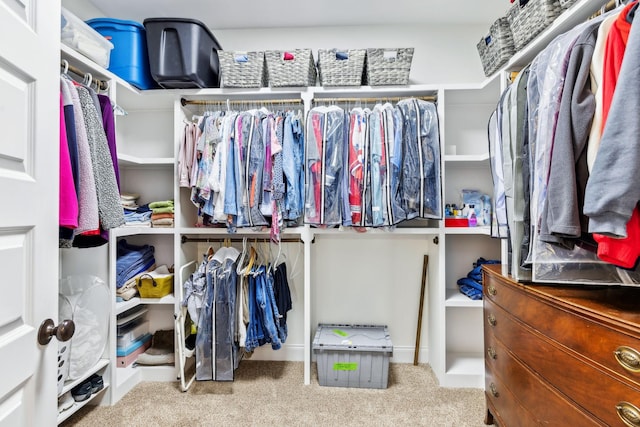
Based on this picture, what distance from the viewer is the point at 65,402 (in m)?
1.55

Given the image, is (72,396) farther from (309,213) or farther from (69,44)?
(69,44)

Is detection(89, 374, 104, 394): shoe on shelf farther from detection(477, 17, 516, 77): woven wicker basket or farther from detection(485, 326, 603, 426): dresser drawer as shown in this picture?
detection(477, 17, 516, 77): woven wicker basket

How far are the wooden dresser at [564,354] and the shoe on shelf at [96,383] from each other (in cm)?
211

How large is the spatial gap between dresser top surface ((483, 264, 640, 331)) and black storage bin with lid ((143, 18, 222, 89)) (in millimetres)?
2188

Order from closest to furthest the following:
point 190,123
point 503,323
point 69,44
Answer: point 503,323
point 69,44
point 190,123

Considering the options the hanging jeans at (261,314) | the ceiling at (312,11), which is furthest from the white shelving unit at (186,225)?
the ceiling at (312,11)

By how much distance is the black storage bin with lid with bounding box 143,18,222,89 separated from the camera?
75.7 inches

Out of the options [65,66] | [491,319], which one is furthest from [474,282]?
[65,66]

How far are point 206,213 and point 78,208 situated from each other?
0.80m

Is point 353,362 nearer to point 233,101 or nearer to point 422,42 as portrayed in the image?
point 233,101

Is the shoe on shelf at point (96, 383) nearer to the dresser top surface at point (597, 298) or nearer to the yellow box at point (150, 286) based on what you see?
the yellow box at point (150, 286)

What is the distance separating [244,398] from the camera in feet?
6.04

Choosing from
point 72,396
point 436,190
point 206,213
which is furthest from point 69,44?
point 436,190

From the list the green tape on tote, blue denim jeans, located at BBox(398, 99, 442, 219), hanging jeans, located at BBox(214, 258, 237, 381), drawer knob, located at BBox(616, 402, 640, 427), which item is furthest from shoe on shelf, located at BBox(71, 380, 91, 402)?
drawer knob, located at BBox(616, 402, 640, 427)
